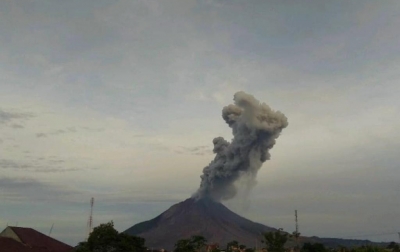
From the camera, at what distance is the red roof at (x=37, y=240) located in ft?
214

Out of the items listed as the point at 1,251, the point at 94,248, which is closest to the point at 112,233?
the point at 94,248

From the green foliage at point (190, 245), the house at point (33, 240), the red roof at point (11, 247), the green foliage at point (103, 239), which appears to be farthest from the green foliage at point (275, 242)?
the red roof at point (11, 247)

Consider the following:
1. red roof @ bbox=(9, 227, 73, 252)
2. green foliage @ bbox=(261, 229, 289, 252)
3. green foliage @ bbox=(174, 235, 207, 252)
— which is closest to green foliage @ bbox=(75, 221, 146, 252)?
green foliage @ bbox=(174, 235, 207, 252)

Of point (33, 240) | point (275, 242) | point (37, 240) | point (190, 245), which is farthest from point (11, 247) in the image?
point (275, 242)

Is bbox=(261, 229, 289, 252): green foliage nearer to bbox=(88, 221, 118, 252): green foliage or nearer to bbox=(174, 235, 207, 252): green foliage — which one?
bbox=(174, 235, 207, 252): green foliage

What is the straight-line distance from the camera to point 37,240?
220 feet

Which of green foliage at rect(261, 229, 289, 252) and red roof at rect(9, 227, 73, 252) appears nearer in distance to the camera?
green foliage at rect(261, 229, 289, 252)

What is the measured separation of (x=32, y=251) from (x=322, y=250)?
4570cm

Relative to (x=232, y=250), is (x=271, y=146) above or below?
above

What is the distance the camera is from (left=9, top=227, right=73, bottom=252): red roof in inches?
2564

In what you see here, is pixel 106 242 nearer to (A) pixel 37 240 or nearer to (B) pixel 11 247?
(B) pixel 11 247

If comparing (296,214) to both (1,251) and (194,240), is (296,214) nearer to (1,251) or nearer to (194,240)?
(194,240)

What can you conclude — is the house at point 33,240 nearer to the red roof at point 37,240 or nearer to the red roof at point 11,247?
the red roof at point 37,240

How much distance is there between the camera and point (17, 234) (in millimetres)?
66062
